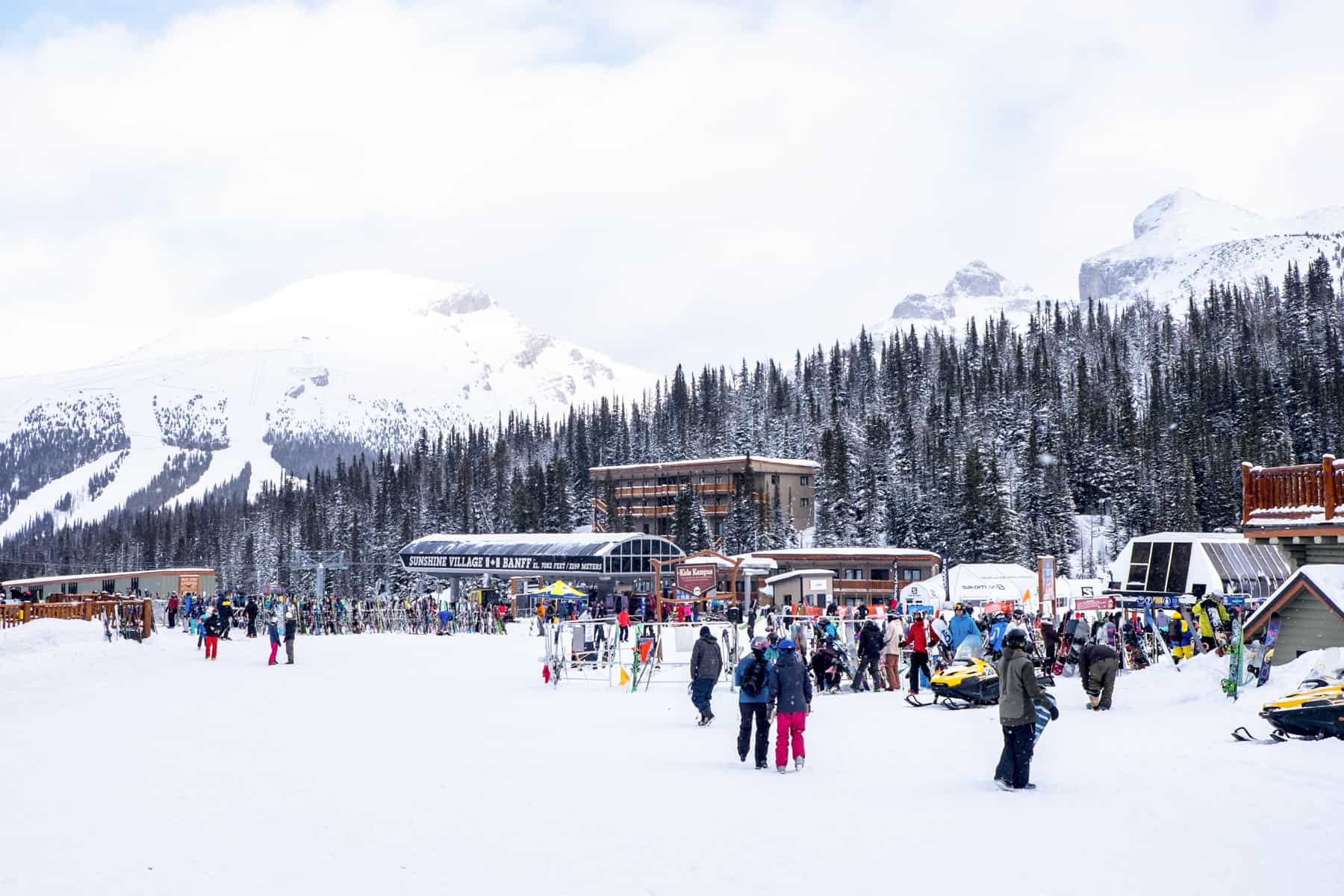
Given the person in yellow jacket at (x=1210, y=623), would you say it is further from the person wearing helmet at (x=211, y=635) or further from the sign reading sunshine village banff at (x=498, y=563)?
the sign reading sunshine village banff at (x=498, y=563)

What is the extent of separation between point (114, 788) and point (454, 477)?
139 metres

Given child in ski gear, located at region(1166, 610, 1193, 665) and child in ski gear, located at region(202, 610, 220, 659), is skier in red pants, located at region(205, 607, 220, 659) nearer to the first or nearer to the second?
child in ski gear, located at region(202, 610, 220, 659)

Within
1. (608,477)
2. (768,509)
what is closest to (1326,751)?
(768,509)

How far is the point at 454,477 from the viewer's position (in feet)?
484

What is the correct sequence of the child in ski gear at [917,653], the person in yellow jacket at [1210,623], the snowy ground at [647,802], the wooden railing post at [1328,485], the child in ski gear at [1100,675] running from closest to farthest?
the snowy ground at [647,802], the child in ski gear at [1100,675], the wooden railing post at [1328,485], the child in ski gear at [917,653], the person in yellow jacket at [1210,623]

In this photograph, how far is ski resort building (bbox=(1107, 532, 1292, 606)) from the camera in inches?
1462

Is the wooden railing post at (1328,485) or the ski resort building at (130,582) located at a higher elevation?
the wooden railing post at (1328,485)

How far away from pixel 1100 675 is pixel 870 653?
4.61 meters

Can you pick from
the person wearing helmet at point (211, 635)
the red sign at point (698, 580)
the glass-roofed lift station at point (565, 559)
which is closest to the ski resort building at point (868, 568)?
the glass-roofed lift station at point (565, 559)

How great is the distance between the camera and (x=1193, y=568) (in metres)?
37.6

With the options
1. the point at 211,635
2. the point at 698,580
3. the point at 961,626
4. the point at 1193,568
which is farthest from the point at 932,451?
the point at 961,626

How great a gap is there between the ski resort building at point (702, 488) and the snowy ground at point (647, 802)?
83201 mm

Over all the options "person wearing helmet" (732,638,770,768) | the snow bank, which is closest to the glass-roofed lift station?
the snow bank

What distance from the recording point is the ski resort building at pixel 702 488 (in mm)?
102125
